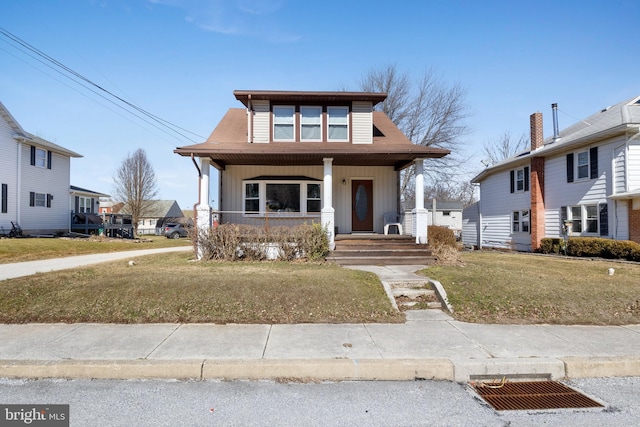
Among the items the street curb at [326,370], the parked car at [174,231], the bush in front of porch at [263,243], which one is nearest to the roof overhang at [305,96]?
the bush in front of porch at [263,243]

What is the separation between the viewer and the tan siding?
13.3m

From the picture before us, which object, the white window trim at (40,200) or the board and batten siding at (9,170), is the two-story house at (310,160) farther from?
the white window trim at (40,200)

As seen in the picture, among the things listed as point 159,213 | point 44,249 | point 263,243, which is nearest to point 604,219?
point 263,243

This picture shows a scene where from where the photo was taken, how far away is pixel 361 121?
1355cm

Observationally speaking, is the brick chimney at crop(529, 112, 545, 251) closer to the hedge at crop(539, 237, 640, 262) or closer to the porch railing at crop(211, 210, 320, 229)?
the hedge at crop(539, 237, 640, 262)

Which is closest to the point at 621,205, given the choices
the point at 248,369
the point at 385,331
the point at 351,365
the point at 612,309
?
the point at 612,309

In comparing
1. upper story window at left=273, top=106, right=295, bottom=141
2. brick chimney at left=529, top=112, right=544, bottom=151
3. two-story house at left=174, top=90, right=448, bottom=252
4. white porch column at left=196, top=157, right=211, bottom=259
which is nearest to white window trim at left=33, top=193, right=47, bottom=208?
two-story house at left=174, top=90, right=448, bottom=252

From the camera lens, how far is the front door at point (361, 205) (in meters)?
14.3

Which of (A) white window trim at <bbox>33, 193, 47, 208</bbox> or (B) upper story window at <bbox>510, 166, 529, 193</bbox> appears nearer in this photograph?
(B) upper story window at <bbox>510, 166, 529, 193</bbox>

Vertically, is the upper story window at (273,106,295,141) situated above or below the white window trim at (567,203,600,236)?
above

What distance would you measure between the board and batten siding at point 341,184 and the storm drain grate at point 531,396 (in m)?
10.3

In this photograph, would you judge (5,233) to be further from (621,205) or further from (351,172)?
(621,205)

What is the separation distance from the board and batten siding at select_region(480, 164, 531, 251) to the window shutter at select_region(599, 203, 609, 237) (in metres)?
4.03

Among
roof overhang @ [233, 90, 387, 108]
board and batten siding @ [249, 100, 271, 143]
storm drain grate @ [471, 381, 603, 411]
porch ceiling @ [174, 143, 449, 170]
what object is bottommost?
storm drain grate @ [471, 381, 603, 411]
